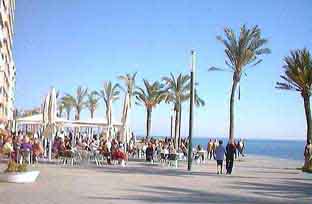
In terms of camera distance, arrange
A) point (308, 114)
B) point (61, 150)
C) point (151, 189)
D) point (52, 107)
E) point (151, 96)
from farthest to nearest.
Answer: point (151, 96) → point (308, 114) → point (52, 107) → point (61, 150) → point (151, 189)

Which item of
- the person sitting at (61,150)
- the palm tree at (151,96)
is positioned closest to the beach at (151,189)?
the person sitting at (61,150)

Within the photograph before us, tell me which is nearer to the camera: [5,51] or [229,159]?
[229,159]

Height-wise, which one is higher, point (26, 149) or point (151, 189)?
point (26, 149)

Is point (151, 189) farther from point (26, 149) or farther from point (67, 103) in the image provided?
point (67, 103)

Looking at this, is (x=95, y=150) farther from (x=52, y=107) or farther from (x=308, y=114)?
(x=308, y=114)

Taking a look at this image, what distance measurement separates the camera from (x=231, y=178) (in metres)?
19.6

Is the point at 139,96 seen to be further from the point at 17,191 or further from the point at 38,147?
the point at 17,191

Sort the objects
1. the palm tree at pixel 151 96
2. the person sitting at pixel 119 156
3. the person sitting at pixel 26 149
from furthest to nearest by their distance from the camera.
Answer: the palm tree at pixel 151 96, the person sitting at pixel 119 156, the person sitting at pixel 26 149

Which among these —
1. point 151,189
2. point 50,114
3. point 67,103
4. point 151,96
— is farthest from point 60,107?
point 151,189

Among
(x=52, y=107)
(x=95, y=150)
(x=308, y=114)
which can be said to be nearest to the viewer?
(x=95, y=150)

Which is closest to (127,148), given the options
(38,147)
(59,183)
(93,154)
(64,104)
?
(93,154)

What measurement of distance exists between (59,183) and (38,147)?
849 centimetres

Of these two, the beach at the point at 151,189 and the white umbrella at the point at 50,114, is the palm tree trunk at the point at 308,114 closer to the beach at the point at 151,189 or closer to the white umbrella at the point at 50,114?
the beach at the point at 151,189

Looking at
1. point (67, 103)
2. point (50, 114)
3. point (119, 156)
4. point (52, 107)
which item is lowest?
point (119, 156)
